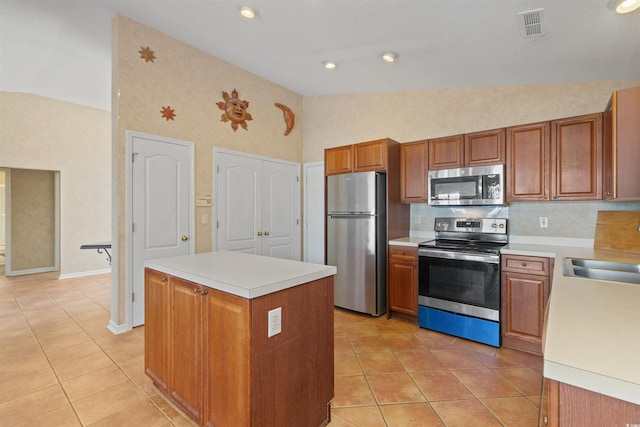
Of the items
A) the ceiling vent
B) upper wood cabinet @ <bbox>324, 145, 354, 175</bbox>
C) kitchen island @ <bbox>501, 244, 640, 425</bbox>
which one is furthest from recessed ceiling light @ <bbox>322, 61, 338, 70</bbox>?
kitchen island @ <bbox>501, 244, 640, 425</bbox>

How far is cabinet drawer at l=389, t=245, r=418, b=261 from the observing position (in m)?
3.32

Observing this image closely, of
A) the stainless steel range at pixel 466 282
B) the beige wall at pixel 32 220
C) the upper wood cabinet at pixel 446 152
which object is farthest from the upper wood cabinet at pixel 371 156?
the beige wall at pixel 32 220

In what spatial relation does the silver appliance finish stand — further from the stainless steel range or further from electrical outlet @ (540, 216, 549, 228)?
electrical outlet @ (540, 216, 549, 228)

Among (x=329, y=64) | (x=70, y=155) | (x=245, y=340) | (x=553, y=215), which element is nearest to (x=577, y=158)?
(x=553, y=215)

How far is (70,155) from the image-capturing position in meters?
5.48

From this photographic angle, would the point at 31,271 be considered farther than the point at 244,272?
Yes

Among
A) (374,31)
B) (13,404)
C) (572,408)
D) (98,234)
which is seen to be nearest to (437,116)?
(374,31)

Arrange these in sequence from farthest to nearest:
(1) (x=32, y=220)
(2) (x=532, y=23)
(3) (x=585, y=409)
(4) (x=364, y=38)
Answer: (1) (x=32, y=220) < (4) (x=364, y=38) < (2) (x=532, y=23) < (3) (x=585, y=409)

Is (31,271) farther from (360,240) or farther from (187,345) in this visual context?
(360,240)

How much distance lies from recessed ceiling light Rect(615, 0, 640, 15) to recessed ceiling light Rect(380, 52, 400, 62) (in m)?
1.60

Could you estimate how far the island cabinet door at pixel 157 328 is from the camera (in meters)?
1.91

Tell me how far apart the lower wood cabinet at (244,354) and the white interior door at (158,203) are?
59.0 inches

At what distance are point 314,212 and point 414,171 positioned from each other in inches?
72.4

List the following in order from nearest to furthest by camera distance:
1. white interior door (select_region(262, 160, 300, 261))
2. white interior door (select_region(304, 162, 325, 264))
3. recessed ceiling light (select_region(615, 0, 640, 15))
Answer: recessed ceiling light (select_region(615, 0, 640, 15)) → white interior door (select_region(262, 160, 300, 261)) → white interior door (select_region(304, 162, 325, 264))
